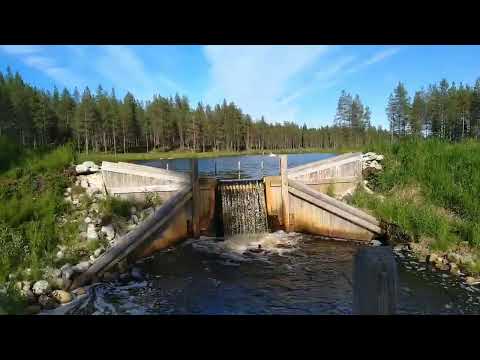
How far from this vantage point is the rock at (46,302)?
6859 millimetres

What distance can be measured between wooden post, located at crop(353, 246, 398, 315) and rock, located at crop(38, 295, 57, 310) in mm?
7185

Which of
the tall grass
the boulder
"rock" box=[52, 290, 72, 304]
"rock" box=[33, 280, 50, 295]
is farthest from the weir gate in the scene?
"rock" box=[33, 280, 50, 295]

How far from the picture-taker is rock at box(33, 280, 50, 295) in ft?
23.3

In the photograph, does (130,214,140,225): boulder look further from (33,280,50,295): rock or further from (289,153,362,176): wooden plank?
(289,153,362,176): wooden plank

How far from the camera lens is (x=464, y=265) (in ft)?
29.7

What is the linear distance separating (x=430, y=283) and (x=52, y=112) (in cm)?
6675

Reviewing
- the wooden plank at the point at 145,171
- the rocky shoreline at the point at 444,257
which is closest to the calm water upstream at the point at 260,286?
the rocky shoreline at the point at 444,257

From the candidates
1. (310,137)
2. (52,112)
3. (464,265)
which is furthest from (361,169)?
(310,137)

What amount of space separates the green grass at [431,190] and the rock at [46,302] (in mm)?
10244

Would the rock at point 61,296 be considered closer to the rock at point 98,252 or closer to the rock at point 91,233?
the rock at point 98,252

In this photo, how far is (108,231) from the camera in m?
9.73

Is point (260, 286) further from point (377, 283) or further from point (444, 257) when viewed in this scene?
point (377, 283)

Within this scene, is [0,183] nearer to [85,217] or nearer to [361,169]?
[85,217]
